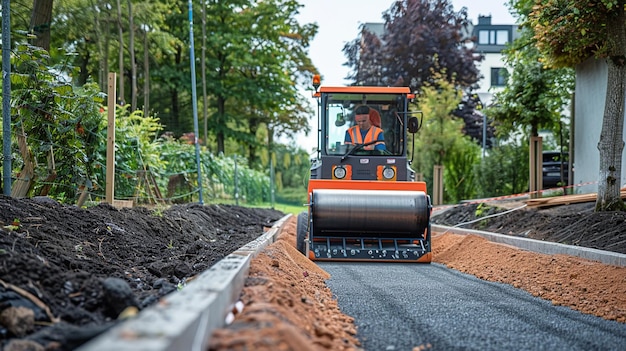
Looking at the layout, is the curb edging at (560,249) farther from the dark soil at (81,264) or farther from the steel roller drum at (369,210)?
the dark soil at (81,264)

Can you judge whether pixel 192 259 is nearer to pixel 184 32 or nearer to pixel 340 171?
pixel 340 171

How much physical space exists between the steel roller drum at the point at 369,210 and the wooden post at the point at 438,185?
13.4 m

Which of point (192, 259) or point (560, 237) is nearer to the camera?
point (192, 259)

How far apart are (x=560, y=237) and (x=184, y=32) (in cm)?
2000

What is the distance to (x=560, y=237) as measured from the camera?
9430 mm

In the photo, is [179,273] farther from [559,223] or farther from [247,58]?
[247,58]

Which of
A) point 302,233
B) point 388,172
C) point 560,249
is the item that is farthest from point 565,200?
point 302,233

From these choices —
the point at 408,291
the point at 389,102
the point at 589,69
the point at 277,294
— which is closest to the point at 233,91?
the point at 589,69

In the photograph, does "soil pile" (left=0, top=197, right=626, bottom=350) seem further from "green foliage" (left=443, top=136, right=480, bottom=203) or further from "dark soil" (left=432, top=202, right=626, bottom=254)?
"green foliage" (left=443, top=136, right=480, bottom=203)

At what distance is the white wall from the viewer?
14.5 m

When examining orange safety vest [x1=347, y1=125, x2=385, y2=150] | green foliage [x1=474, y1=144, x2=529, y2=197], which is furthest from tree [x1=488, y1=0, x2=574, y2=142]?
orange safety vest [x1=347, y1=125, x2=385, y2=150]

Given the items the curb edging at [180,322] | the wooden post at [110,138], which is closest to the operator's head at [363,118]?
the wooden post at [110,138]

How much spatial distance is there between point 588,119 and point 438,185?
7.93 metres

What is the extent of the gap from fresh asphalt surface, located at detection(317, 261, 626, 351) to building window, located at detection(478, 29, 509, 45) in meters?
49.2
